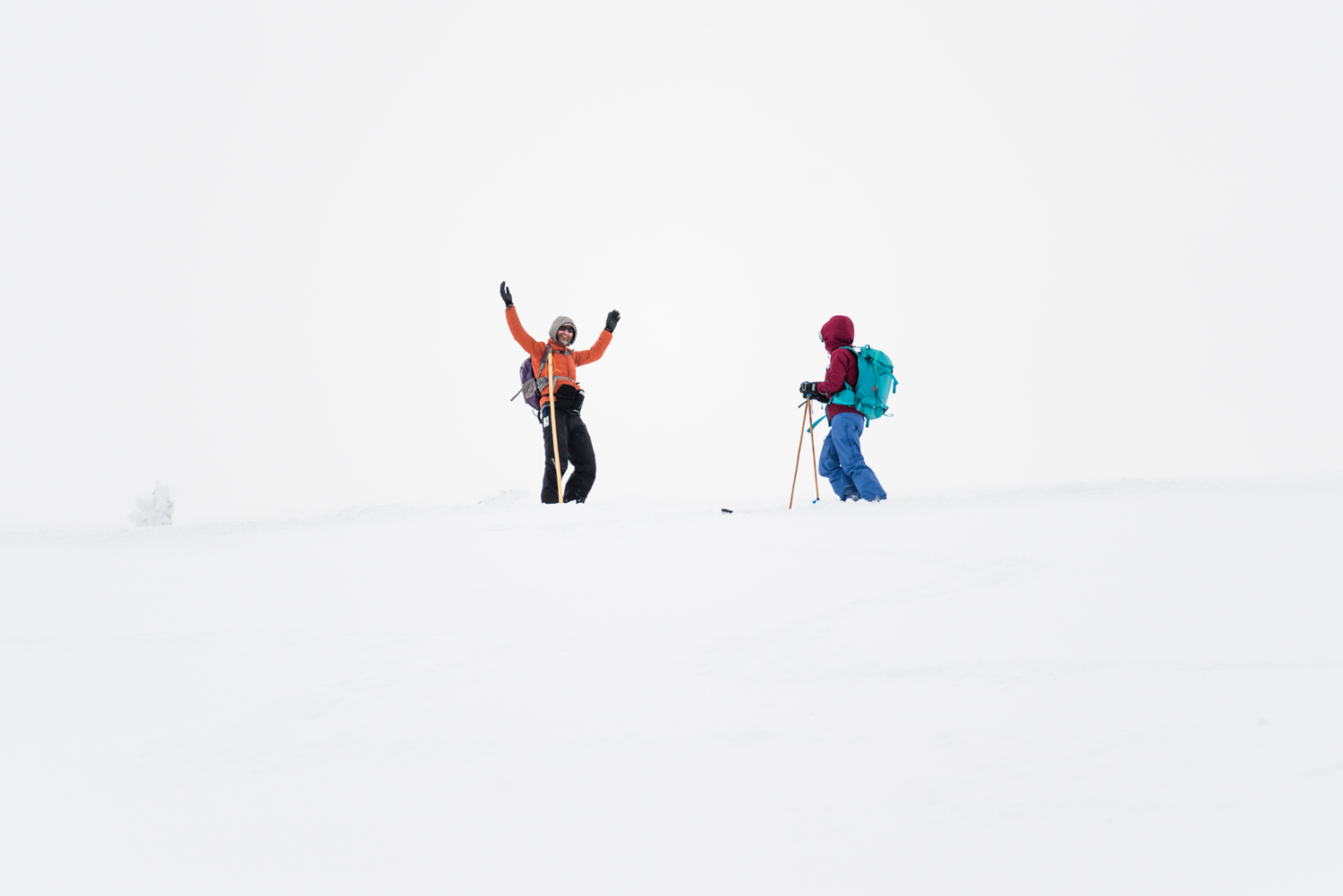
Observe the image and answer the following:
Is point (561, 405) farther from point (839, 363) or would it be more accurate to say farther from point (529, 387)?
point (839, 363)

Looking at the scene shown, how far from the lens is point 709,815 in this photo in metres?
2.29

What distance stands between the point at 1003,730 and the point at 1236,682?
99cm

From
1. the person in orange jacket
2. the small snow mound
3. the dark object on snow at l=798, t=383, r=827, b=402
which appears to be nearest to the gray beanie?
the person in orange jacket

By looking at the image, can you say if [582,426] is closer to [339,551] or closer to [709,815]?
[339,551]

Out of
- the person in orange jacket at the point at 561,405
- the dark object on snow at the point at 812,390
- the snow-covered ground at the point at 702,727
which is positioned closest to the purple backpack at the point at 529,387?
the person in orange jacket at the point at 561,405

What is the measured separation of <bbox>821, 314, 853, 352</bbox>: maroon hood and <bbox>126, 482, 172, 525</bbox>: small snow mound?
808 centimetres

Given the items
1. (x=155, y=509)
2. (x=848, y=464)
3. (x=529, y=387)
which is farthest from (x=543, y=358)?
(x=155, y=509)

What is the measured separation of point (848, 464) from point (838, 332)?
58.3 inches

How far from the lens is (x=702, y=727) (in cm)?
278

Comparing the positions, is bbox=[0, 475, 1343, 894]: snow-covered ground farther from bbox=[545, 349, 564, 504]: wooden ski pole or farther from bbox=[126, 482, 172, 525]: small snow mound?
bbox=[126, 482, 172, 525]: small snow mound

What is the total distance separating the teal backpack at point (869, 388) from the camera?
29.8ft

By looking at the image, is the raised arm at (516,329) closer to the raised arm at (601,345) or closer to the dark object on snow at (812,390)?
the raised arm at (601,345)

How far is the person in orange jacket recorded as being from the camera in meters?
9.89

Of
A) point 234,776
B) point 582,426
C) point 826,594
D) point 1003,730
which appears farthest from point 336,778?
point 582,426
